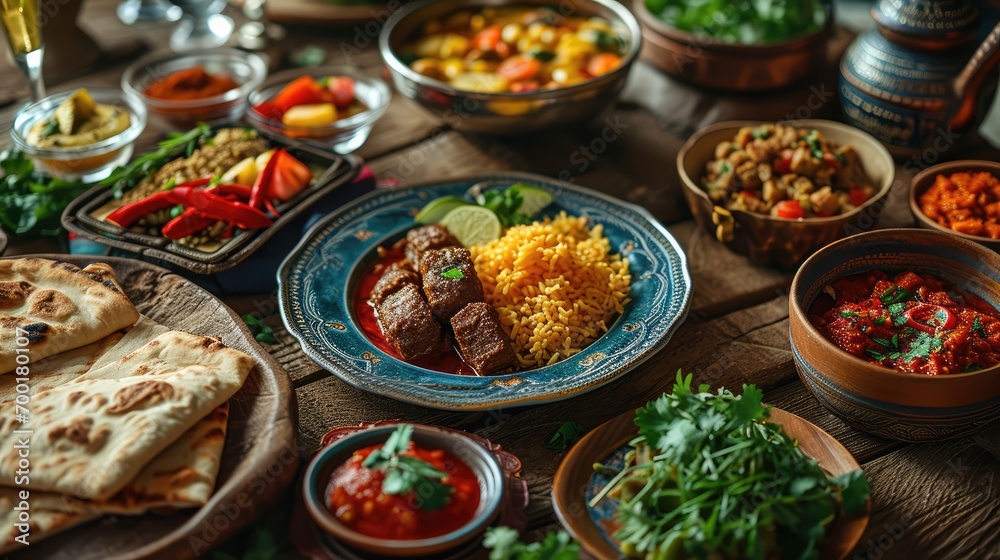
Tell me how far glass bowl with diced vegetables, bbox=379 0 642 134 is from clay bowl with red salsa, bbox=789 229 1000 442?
1526mm

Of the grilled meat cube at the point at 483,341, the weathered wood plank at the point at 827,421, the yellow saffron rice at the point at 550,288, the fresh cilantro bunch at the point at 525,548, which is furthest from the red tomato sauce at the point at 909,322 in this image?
the fresh cilantro bunch at the point at 525,548

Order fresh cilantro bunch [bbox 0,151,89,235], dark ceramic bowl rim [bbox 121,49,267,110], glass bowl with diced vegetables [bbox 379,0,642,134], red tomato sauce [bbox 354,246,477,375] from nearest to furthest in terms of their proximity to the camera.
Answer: red tomato sauce [bbox 354,246,477,375] → fresh cilantro bunch [bbox 0,151,89,235] → glass bowl with diced vegetables [bbox 379,0,642,134] → dark ceramic bowl rim [bbox 121,49,267,110]

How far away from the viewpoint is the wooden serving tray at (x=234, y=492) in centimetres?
210

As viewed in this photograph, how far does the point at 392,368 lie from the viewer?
2.71 meters

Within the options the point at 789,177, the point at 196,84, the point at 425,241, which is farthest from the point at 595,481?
the point at 196,84

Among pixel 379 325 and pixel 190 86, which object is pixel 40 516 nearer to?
pixel 379 325

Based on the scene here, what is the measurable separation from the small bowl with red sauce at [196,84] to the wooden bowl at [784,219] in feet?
7.67

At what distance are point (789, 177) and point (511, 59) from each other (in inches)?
64.2

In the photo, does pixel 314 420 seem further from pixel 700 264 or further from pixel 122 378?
pixel 700 264

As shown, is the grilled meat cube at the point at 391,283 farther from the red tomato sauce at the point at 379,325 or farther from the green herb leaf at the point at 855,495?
the green herb leaf at the point at 855,495

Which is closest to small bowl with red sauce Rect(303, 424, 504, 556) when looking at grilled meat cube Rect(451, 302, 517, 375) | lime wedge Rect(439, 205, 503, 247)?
grilled meat cube Rect(451, 302, 517, 375)

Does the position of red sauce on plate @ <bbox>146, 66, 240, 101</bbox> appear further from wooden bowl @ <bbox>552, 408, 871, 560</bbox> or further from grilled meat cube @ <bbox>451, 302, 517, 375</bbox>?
wooden bowl @ <bbox>552, 408, 871, 560</bbox>

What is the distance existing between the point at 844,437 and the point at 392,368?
4.90 ft

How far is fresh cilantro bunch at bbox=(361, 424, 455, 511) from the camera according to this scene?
6.99 feet
